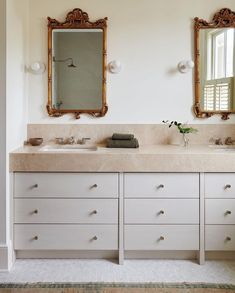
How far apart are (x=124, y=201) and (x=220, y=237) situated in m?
0.79

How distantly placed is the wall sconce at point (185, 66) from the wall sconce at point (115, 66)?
0.54 m

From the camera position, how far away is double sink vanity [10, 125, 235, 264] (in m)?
2.85

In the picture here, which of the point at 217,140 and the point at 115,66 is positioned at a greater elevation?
the point at 115,66

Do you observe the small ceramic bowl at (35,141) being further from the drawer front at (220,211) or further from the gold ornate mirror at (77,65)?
the drawer front at (220,211)

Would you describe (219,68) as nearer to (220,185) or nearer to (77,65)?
(220,185)

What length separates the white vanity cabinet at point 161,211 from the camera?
288 cm

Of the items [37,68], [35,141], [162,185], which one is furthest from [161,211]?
[37,68]

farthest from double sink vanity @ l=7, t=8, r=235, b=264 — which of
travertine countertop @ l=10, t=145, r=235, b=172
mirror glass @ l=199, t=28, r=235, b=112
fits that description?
mirror glass @ l=199, t=28, r=235, b=112

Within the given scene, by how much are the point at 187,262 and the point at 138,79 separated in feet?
5.29

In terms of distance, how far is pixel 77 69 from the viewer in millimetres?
3416

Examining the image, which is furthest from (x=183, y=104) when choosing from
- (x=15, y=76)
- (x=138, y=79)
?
(x=15, y=76)

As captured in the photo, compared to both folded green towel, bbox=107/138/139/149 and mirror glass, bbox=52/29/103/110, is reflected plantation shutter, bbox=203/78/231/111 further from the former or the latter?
mirror glass, bbox=52/29/103/110

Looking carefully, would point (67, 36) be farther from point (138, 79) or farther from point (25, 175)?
point (25, 175)

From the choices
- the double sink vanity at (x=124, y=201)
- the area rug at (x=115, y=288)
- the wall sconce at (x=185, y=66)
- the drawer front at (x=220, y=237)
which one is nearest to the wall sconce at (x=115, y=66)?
the wall sconce at (x=185, y=66)
